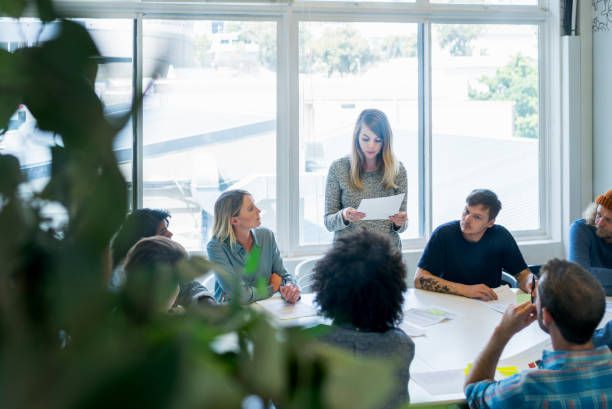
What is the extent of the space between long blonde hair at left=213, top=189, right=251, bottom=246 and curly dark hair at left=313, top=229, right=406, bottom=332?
3.68 ft

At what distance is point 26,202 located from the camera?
22 cm

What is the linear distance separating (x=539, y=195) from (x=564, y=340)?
11.3ft

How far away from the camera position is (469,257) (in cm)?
305

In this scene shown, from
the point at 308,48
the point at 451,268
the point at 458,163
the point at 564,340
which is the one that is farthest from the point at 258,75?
the point at 564,340

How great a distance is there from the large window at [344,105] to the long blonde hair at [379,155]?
2.42ft

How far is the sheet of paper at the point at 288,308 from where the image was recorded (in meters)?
2.42

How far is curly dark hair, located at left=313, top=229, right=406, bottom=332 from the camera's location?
1.70 metres

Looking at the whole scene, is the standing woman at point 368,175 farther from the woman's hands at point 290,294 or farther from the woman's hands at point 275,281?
the woman's hands at point 290,294

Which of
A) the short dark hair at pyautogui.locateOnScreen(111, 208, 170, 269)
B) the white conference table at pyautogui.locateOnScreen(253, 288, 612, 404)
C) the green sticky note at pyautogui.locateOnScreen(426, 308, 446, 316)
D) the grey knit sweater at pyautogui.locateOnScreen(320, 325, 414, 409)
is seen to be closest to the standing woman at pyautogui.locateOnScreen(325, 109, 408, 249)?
the white conference table at pyautogui.locateOnScreen(253, 288, 612, 404)

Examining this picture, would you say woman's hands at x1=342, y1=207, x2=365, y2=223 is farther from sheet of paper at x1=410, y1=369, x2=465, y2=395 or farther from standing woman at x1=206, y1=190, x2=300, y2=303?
sheet of paper at x1=410, y1=369, x2=465, y2=395

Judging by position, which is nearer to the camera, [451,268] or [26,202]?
[26,202]

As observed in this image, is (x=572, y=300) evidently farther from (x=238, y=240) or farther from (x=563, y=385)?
(x=238, y=240)

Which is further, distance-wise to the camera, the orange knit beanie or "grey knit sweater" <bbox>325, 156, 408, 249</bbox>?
"grey knit sweater" <bbox>325, 156, 408, 249</bbox>

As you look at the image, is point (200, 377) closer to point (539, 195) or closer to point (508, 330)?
point (508, 330)
